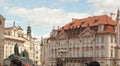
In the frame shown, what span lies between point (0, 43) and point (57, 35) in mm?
18126

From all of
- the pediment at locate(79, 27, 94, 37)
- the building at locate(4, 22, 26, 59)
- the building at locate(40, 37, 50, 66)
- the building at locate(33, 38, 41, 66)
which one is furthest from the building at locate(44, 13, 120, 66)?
the building at locate(33, 38, 41, 66)

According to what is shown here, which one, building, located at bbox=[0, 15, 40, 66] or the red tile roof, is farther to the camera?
building, located at bbox=[0, 15, 40, 66]

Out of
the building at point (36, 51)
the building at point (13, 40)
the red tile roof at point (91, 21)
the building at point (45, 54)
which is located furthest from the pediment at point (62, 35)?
the building at point (36, 51)

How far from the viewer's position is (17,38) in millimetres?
89062

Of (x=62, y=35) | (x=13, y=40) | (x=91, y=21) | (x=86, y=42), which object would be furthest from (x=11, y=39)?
(x=91, y=21)

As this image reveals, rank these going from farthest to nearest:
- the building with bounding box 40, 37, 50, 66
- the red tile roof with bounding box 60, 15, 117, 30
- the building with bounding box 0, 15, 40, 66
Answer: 1. the building with bounding box 40, 37, 50, 66
2. the building with bounding box 0, 15, 40, 66
3. the red tile roof with bounding box 60, 15, 117, 30

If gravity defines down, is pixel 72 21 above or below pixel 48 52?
above

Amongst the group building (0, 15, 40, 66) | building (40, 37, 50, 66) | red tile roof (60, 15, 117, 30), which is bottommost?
building (40, 37, 50, 66)

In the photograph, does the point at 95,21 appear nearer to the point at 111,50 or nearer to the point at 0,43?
the point at 111,50

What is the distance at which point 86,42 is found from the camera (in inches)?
3019

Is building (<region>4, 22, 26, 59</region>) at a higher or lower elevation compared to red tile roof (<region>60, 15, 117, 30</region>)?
lower

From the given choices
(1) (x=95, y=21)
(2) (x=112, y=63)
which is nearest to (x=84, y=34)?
(1) (x=95, y=21)

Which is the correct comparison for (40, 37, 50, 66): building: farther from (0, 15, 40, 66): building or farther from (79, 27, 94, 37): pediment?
(79, 27, 94, 37): pediment

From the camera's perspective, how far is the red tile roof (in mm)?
73931
